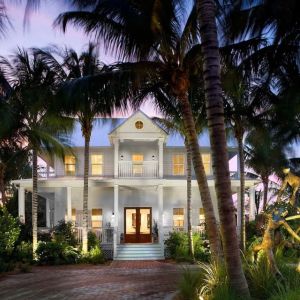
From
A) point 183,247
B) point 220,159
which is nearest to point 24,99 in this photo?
point 183,247

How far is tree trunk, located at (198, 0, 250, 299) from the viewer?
7812 mm

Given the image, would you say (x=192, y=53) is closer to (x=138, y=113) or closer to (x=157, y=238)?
(x=138, y=113)

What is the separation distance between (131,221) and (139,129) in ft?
16.9

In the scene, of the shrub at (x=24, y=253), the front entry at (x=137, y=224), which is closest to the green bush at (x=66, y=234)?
the shrub at (x=24, y=253)

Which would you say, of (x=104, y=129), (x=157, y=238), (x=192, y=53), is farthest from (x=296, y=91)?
(x=104, y=129)

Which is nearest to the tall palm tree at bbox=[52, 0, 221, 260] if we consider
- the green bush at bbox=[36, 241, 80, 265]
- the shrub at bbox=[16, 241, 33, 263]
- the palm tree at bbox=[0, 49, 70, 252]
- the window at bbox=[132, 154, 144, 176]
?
the palm tree at bbox=[0, 49, 70, 252]

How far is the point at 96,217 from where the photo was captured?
26.6 meters

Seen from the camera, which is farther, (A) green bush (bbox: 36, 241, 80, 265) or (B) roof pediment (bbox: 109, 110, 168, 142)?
(B) roof pediment (bbox: 109, 110, 168, 142)

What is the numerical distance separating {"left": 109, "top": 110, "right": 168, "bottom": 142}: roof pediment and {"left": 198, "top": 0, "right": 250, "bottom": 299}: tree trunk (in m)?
16.6

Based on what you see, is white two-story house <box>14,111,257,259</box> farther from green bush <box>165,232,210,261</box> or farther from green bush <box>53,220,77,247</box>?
green bush <box>53,220,77,247</box>

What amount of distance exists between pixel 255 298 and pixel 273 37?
24.4 feet

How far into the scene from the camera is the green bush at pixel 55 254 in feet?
67.3

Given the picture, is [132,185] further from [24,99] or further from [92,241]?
[24,99]

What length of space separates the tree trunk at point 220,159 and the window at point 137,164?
17.3 m
